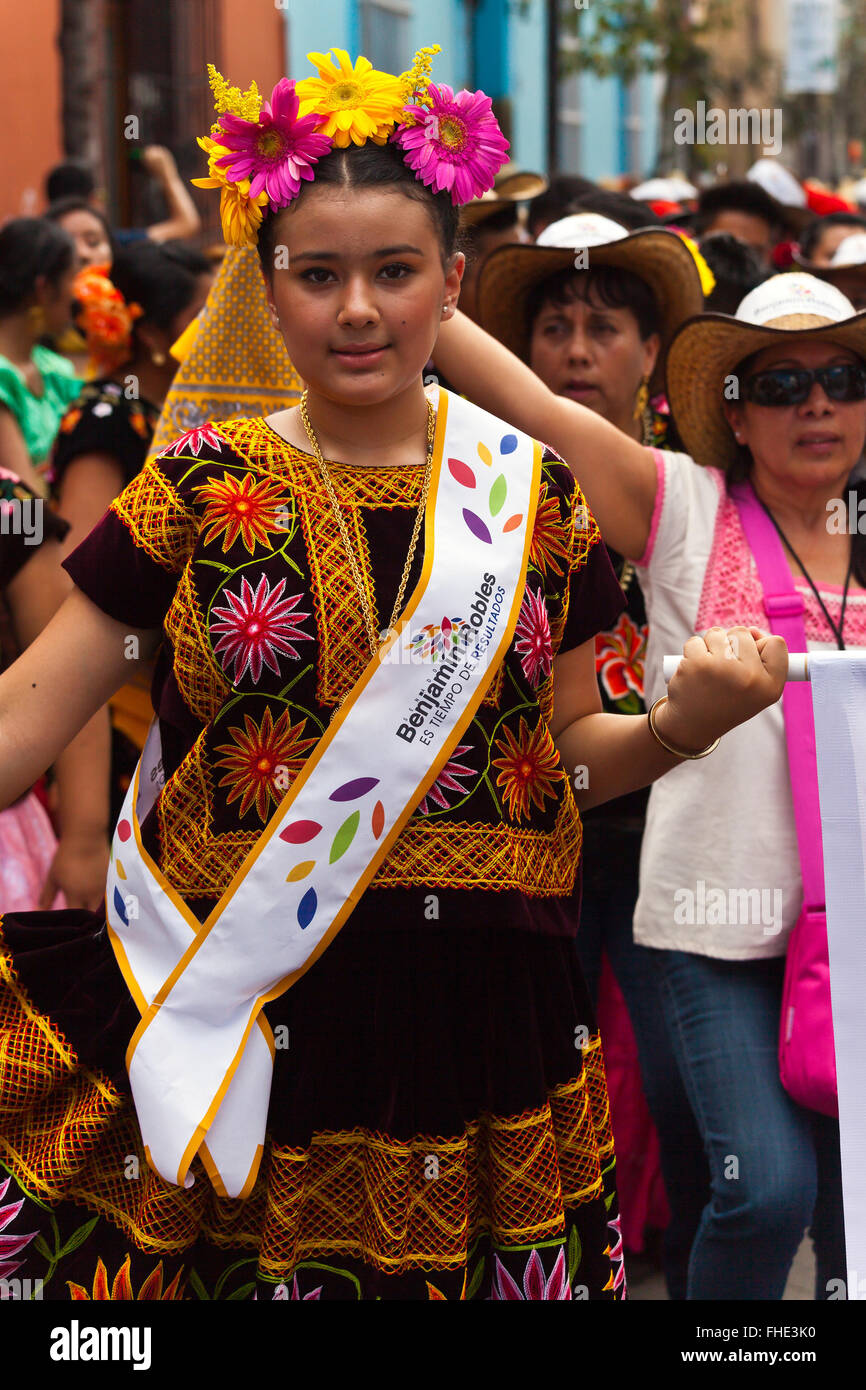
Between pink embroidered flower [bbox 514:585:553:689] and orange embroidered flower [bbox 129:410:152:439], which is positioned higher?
orange embroidered flower [bbox 129:410:152:439]

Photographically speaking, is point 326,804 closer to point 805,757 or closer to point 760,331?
point 805,757

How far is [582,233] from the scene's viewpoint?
12.2ft

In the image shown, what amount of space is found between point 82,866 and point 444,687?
1.32m

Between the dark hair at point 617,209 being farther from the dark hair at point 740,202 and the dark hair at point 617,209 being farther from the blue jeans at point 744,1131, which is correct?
the dark hair at point 740,202

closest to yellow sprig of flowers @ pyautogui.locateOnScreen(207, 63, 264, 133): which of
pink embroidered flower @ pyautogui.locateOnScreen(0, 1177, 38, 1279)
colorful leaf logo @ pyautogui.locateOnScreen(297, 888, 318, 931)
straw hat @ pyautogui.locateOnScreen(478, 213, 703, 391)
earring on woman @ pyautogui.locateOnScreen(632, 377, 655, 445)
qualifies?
colorful leaf logo @ pyautogui.locateOnScreen(297, 888, 318, 931)

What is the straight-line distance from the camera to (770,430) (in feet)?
10.2

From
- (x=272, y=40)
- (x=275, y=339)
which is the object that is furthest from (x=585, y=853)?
(x=272, y=40)

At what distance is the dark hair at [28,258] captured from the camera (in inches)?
229

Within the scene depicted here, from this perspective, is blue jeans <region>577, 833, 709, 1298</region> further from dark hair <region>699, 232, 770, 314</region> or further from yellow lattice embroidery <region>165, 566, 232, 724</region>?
dark hair <region>699, 232, 770, 314</region>

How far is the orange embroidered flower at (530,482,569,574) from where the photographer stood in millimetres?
2180

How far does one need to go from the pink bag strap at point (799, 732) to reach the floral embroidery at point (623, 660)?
503 millimetres

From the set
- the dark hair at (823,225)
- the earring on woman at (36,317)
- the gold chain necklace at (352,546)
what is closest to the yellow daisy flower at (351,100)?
the gold chain necklace at (352,546)

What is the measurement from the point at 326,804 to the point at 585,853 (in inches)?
64.2
